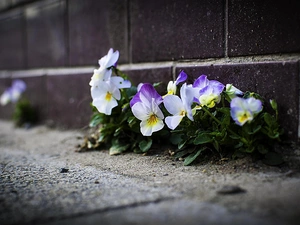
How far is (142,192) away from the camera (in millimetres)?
1375

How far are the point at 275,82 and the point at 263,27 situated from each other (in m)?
0.25

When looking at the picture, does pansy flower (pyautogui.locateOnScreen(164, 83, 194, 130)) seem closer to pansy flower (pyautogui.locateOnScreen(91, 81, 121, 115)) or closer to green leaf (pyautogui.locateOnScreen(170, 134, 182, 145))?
green leaf (pyautogui.locateOnScreen(170, 134, 182, 145))

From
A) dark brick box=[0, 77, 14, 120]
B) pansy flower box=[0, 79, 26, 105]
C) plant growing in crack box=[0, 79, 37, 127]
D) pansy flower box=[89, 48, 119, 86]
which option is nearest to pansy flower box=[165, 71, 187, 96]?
pansy flower box=[89, 48, 119, 86]

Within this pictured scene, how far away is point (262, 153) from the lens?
5.26 feet

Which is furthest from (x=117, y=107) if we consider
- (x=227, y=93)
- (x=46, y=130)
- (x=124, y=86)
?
(x=46, y=130)

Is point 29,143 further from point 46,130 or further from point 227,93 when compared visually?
point 227,93

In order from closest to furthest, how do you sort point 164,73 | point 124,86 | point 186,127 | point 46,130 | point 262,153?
1. point 262,153
2. point 186,127
3. point 124,86
4. point 164,73
5. point 46,130

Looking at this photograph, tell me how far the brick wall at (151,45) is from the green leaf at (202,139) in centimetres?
32

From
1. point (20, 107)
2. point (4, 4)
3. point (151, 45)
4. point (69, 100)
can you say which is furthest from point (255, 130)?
point (4, 4)

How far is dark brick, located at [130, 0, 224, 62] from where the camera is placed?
1.97 metres

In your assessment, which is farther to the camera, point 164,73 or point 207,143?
point 164,73

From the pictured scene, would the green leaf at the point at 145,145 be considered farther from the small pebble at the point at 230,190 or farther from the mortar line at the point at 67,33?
the mortar line at the point at 67,33

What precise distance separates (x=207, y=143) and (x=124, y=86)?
528 millimetres

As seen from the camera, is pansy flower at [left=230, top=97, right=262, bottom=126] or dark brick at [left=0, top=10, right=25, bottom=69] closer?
pansy flower at [left=230, top=97, right=262, bottom=126]
